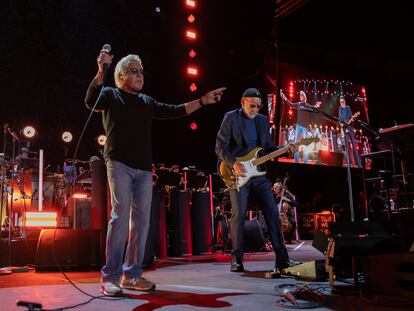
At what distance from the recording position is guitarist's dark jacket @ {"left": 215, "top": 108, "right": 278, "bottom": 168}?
494cm

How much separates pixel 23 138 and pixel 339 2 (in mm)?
8350

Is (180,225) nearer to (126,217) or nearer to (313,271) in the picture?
(313,271)

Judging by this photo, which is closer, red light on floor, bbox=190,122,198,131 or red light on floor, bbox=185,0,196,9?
red light on floor, bbox=185,0,196,9

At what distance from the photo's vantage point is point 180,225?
28.9ft

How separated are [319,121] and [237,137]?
822cm

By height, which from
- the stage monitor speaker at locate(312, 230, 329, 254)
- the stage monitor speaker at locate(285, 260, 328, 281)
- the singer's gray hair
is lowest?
the stage monitor speaker at locate(285, 260, 328, 281)

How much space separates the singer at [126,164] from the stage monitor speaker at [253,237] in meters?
4.60

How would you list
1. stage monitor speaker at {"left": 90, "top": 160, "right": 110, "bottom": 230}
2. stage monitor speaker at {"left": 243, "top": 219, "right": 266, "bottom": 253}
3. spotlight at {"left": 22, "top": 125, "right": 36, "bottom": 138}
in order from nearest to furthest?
1. stage monitor speaker at {"left": 90, "top": 160, "right": 110, "bottom": 230}
2. stage monitor speaker at {"left": 243, "top": 219, "right": 266, "bottom": 253}
3. spotlight at {"left": 22, "top": 125, "right": 36, "bottom": 138}

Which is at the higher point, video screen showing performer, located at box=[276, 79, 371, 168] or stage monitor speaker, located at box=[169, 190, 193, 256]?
video screen showing performer, located at box=[276, 79, 371, 168]

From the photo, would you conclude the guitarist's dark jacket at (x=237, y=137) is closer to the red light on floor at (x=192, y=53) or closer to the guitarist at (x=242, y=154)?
the guitarist at (x=242, y=154)

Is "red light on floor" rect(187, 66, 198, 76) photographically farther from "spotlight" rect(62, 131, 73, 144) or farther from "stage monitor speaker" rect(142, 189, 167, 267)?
Answer: "stage monitor speaker" rect(142, 189, 167, 267)

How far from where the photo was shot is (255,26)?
424 inches

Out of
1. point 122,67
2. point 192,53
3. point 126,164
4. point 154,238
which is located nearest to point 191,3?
point 192,53

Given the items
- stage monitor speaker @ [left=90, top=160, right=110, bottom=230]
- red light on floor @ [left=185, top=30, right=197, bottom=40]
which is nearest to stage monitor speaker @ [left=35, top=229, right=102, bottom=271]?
stage monitor speaker @ [left=90, top=160, right=110, bottom=230]
